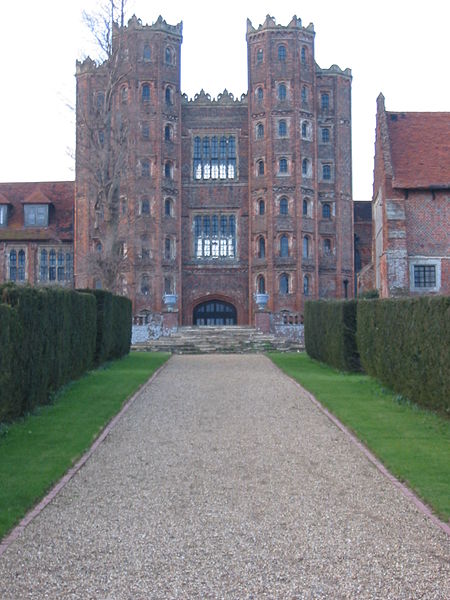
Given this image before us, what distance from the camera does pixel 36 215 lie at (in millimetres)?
53312

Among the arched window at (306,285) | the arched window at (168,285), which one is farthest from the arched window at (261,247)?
the arched window at (168,285)

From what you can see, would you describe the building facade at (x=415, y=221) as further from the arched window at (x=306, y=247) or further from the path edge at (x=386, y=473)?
the path edge at (x=386, y=473)

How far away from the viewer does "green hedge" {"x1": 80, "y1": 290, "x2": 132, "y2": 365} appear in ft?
77.0

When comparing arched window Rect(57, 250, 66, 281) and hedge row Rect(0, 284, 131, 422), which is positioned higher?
arched window Rect(57, 250, 66, 281)

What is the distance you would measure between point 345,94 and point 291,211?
30.2 ft

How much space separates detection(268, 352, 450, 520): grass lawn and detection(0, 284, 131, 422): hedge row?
549 cm

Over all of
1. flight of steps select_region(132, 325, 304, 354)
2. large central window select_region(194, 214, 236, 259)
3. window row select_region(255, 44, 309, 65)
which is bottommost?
flight of steps select_region(132, 325, 304, 354)

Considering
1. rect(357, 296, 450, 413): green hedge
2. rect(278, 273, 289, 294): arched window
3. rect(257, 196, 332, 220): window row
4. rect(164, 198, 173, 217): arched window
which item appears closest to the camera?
rect(357, 296, 450, 413): green hedge

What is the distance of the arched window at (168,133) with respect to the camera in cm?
4806

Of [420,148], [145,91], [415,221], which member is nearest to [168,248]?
[145,91]

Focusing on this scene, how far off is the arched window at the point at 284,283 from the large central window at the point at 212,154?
7.43 metres

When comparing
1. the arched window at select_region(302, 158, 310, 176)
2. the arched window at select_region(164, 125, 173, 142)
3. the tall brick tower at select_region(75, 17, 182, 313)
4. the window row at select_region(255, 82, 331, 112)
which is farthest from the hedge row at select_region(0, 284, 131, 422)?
the window row at select_region(255, 82, 331, 112)

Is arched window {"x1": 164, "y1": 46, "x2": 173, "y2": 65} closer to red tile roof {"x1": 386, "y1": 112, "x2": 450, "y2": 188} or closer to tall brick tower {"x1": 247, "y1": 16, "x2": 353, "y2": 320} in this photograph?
tall brick tower {"x1": 247, "y1": 16, "x2": 353, "y2": 320}

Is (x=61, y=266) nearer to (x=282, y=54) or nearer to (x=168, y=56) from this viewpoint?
(x=168, y=56)
